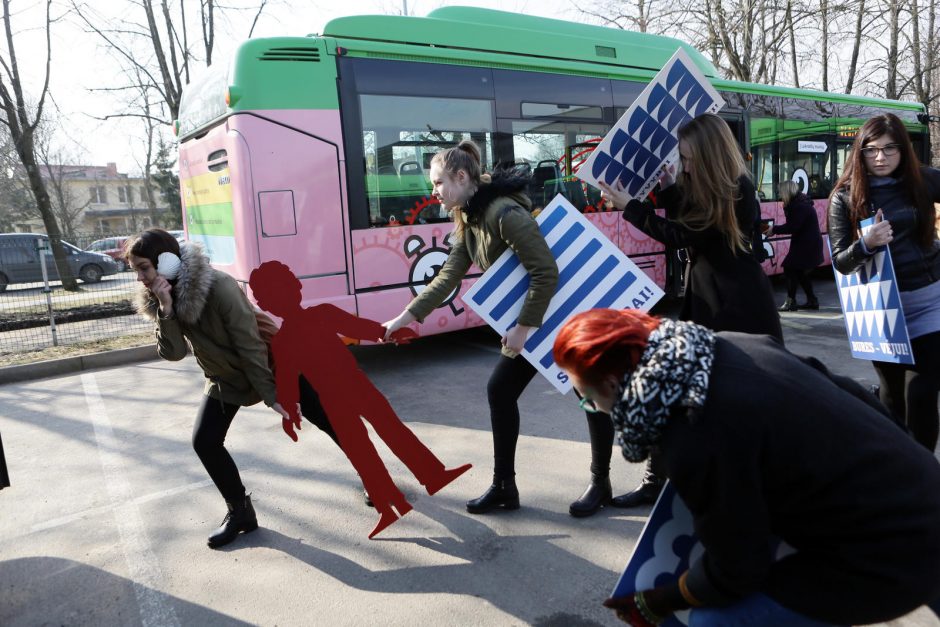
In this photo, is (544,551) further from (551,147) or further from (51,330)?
(51,330)

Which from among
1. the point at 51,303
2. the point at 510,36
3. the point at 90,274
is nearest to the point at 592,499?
the point at 510,36

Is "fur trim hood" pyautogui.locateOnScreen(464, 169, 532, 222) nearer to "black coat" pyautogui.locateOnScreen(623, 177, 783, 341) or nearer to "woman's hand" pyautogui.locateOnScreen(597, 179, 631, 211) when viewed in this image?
"woman's hand" pyautogui.locateOnScreen(597, 179, 631, 211)

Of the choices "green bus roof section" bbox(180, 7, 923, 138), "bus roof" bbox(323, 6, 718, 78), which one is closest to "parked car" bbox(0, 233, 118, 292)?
"green bus roof section" bbox(180, 7, 923, 138)

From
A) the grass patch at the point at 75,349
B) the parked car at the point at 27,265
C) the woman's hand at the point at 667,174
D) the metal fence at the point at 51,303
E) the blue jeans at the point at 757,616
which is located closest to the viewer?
the blue jeans at the point at 757,616

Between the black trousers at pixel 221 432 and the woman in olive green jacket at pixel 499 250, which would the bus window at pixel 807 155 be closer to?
the woman in olive green jacket at pixel 499 250

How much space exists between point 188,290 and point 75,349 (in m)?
6.99

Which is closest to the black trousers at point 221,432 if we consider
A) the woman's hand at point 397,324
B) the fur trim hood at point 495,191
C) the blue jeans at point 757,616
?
the woman's hand at point 397,324

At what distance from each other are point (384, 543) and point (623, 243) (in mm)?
5802

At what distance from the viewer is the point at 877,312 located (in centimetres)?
311

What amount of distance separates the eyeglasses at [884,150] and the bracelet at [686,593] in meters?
2.44

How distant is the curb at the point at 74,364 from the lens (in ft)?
24.6

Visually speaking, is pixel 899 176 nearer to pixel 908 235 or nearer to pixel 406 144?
pixel 908 235

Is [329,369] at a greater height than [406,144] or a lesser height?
lesser

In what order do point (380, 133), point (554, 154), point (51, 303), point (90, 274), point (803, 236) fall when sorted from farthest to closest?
point (90, 274) → point (51, 303) → point (803, 236) → point (554, 154) → point (380, 133)
